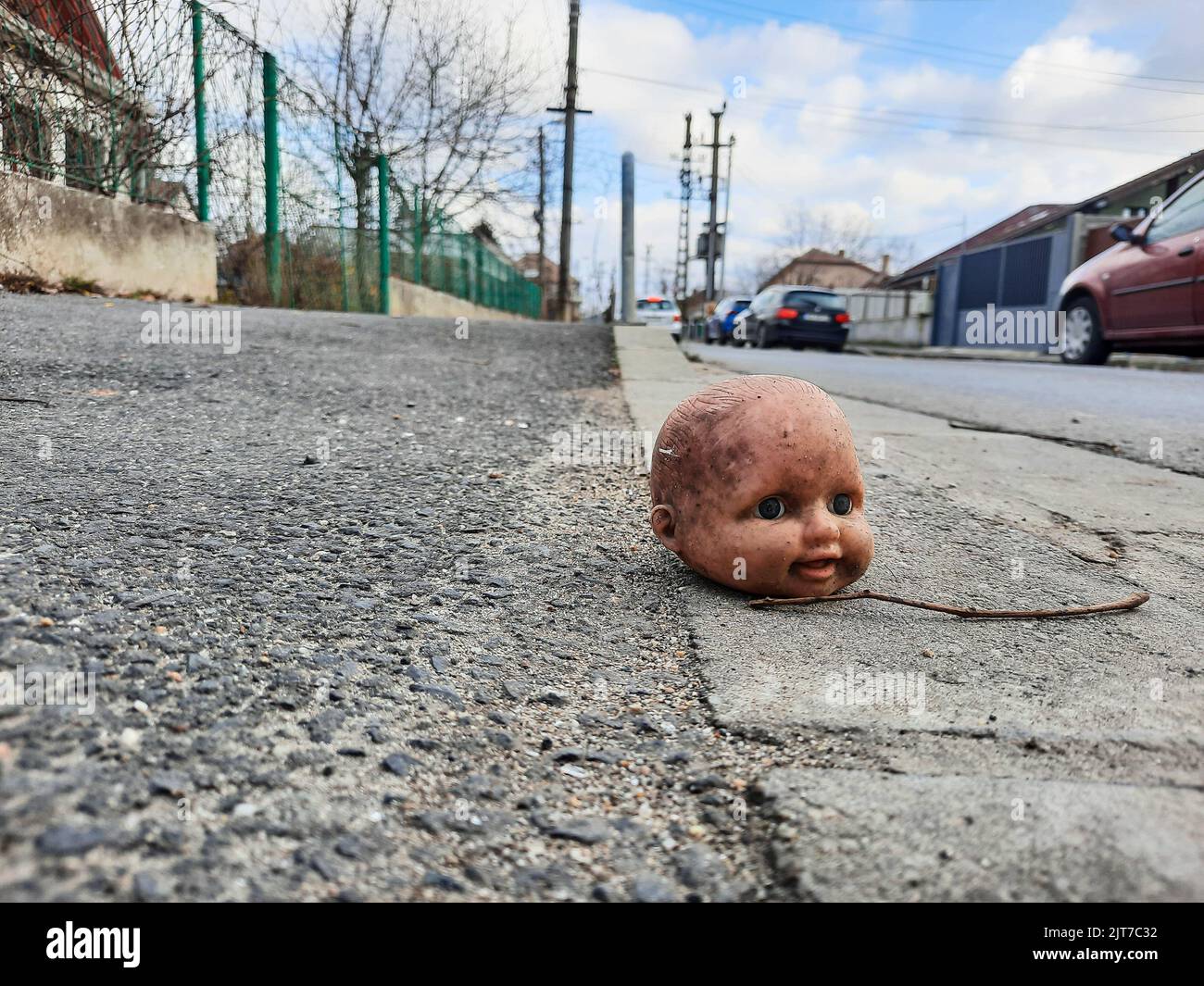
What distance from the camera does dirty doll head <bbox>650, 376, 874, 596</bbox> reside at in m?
1.80

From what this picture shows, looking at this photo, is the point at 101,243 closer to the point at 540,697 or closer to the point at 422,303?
the point at 540,697

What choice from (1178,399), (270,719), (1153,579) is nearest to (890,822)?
(270,719)

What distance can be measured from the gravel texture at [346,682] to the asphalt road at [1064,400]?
2.79 meters

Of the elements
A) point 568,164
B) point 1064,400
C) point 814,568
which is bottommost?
point 814,568

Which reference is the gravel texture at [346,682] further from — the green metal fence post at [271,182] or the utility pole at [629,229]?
the utility pole at [629,229]

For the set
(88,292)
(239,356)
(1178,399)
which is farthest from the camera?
(88,292)

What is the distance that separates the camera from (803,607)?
183cm

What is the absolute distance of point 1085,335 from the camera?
33.3 ft

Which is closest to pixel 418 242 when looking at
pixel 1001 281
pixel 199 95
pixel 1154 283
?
pixel 199 95

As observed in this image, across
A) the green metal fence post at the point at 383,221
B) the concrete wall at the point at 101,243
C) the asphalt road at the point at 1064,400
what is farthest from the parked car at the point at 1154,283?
the concrete wall at the point at 101,243

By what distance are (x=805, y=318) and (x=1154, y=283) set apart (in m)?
9.57

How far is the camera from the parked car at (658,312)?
68.4 ft

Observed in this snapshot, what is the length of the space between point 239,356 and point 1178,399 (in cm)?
624
